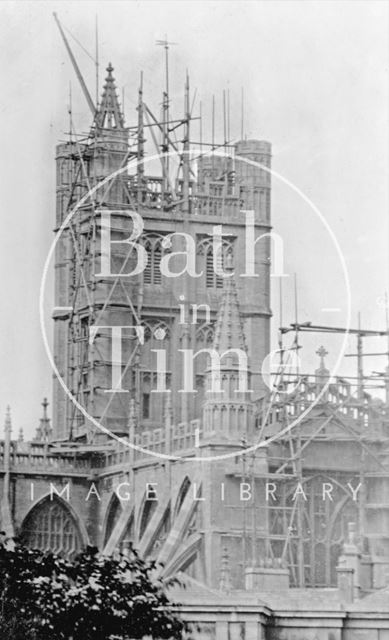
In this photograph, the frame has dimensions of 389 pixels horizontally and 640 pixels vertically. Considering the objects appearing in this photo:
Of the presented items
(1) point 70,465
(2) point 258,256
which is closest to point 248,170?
(2) point 258,256

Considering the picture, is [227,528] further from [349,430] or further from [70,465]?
[70,465]

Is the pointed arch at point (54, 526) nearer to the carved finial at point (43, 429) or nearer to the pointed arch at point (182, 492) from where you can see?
the carved finial at point (43, 429)

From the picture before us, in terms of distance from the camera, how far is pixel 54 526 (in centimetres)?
12194

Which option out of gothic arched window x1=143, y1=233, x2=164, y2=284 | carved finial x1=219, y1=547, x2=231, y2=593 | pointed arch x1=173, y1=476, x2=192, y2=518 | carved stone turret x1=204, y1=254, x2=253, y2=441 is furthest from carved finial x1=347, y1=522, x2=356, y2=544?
gothic arched window x1=143, y1=233, x2=164, y2=284

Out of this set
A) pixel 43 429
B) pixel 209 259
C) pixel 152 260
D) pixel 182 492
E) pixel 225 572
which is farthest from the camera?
pixel 209 259

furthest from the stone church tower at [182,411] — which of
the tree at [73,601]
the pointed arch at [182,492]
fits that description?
the tree at [73,601]

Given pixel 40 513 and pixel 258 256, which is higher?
pixel 258 256

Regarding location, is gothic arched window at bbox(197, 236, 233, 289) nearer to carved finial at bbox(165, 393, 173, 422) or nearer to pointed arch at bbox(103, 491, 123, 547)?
carved finial at bbox(165, 393, 173, 422)

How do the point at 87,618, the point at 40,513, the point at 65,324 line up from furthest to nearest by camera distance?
1. the point at 65,324
2. the point at 40,513
3. the point at 87,618

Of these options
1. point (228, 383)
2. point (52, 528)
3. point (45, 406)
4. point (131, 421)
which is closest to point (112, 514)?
point (52, 528)

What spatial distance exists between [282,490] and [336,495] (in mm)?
2664

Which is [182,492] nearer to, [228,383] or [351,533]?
[228,383]

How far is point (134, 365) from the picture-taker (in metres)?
129

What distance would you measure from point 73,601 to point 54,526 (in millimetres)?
50528
